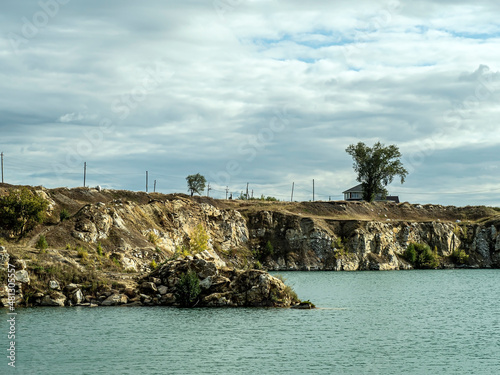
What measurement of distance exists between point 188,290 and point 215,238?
56540 millimetres

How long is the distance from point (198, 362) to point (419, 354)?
1282 cm

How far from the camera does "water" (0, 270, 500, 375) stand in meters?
30.5

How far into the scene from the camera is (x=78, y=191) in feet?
309

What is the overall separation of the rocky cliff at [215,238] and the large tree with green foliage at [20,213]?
1.14m

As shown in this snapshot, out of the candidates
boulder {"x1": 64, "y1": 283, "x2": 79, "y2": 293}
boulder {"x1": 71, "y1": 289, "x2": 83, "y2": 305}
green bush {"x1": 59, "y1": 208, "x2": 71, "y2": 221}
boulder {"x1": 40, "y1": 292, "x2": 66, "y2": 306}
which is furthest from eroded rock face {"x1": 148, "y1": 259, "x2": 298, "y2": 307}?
green bush {"x1": 59, "y1": 208, "x2": 71, "y2": 221}

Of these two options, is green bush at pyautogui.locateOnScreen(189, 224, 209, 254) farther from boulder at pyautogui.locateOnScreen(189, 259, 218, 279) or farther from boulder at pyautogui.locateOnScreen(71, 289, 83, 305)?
boulder at pyautogui.locateOnScreen(71, 289, 83, 305)

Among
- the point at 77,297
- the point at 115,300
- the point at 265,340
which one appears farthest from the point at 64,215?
the point at 265,340

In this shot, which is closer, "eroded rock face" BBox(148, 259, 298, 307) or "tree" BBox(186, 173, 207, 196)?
"eroded rock face" BBox(148, 259, 298, 307)

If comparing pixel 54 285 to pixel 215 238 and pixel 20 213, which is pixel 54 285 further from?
pixel 215 238

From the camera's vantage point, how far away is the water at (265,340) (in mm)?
Result: 30516

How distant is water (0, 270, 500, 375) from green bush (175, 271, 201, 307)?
2.14 meters

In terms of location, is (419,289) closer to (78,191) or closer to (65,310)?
(65,310)

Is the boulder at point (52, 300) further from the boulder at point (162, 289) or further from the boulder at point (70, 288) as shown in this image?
the boulder at point (162, 289)

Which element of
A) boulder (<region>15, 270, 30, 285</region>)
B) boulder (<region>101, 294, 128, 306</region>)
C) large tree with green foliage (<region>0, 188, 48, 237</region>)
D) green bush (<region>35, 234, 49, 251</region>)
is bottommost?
boulder (<region>101, 294, 128, 306</region>)
